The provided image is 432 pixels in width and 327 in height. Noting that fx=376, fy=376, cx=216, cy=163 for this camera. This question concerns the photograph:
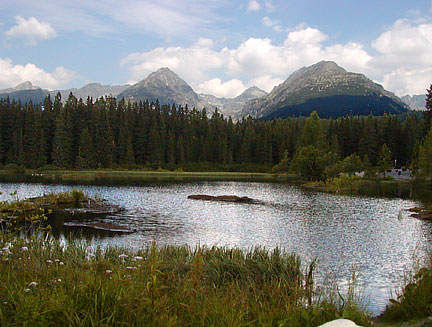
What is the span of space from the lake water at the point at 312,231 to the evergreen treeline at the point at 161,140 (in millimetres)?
56619

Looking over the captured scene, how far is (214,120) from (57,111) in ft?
185

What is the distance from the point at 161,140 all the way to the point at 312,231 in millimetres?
101898

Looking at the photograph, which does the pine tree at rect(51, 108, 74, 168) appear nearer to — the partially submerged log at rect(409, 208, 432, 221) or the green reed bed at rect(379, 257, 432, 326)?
the partially submerged log at rect(409, 208, 432, 221)

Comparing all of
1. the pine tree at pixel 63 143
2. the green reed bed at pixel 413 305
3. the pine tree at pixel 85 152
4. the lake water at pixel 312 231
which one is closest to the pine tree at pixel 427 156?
the lake water at pixel 312 231

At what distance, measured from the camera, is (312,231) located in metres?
26.1

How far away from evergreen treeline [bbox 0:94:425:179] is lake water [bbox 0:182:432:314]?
56.6 m

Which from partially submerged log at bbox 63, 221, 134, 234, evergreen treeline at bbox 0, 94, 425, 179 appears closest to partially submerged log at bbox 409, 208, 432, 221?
partially submerged log at bbox 63, 221, 134, 234

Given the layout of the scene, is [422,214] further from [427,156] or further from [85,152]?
[85,152]

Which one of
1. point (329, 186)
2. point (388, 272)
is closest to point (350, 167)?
point (329, 186)

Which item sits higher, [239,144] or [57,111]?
[57,111]

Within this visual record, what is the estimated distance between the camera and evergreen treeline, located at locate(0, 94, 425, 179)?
10700 centimetres

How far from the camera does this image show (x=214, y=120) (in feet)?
480

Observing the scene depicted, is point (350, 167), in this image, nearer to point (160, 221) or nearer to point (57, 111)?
point (160, 221)

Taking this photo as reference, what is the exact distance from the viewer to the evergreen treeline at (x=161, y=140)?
351 ft
